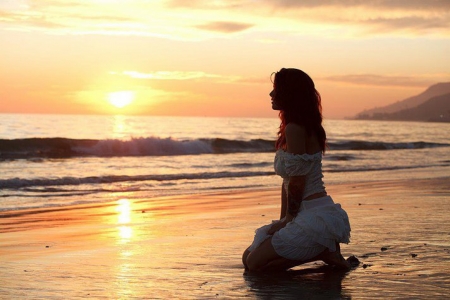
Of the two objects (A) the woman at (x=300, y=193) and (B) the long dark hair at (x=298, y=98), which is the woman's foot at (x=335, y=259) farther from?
(B) the long dark hair at (x=298, y=98)

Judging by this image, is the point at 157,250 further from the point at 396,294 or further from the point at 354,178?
the point at 354,178

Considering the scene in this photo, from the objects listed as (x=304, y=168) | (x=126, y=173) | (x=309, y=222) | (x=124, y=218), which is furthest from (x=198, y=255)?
(x=126, y=173)

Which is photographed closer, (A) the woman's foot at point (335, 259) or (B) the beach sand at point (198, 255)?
(B) the beach sand at point (198, 255)

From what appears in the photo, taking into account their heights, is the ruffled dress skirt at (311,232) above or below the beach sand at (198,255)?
above

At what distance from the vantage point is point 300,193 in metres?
5.57

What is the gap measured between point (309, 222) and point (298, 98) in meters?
1.01

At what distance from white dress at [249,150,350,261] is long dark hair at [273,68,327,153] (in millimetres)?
285

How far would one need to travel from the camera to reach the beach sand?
4867mm

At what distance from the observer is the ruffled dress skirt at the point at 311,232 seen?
5496 millimetres

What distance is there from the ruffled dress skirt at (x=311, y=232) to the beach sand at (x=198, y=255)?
193 mm

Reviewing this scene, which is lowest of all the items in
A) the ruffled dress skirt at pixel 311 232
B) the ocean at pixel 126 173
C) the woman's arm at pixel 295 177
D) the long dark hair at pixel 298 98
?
the ocean at pixel 126 173

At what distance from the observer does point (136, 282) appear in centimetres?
518

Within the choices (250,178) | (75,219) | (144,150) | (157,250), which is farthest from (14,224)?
(144,150)

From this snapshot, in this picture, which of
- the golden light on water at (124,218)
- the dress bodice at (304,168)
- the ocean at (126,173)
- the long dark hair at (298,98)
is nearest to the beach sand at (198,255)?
the golden light on water at (124,218)
